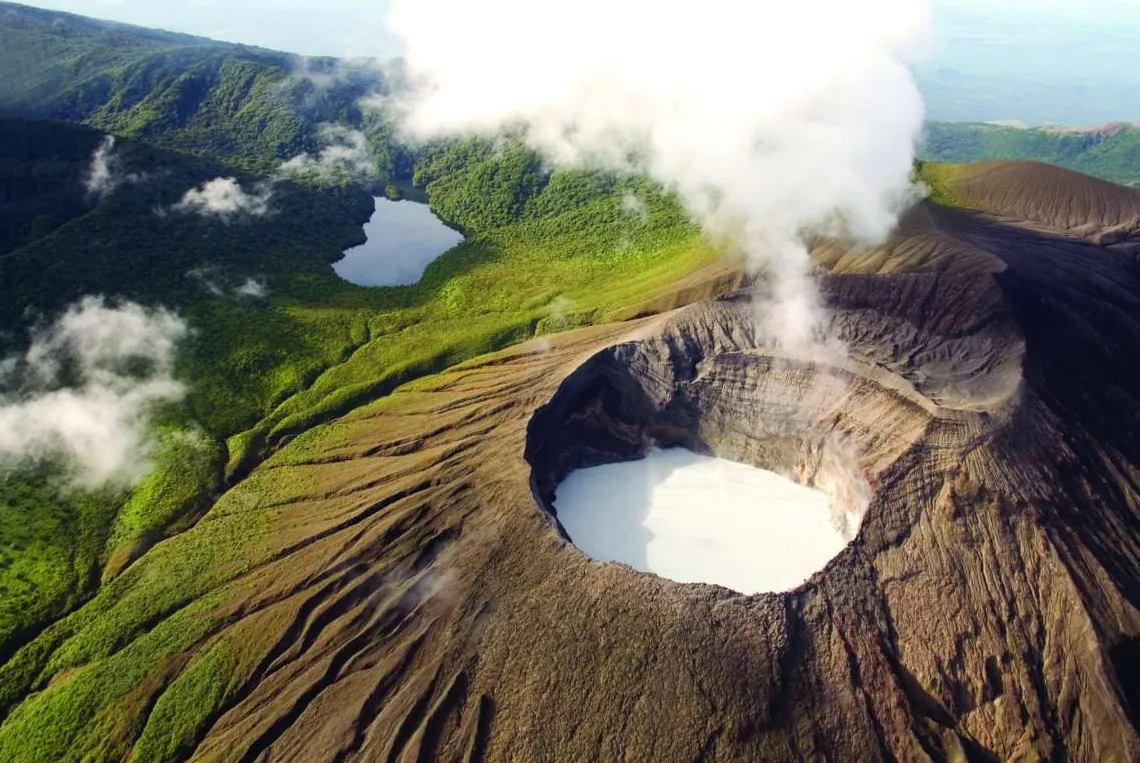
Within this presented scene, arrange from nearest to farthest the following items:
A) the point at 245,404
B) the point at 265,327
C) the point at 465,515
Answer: the point at 465,515
the point at 245,404
the point at 265,327

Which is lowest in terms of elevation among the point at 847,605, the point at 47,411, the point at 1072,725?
the point at 1072,725

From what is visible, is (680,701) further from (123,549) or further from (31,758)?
(123,549)

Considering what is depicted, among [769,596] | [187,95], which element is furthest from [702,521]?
[187,95]

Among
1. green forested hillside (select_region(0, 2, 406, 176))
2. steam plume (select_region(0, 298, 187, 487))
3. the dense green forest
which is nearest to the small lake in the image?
green forested hillside (select_region(0, 2, 406, 176))

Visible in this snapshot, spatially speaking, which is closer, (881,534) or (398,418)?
(881,534)

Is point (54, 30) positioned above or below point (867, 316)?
above

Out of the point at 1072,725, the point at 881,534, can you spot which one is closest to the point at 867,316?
the point at 881,534

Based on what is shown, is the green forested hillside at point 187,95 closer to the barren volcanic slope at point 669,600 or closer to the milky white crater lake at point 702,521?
A: the barren volcanic slope at point 669,600
